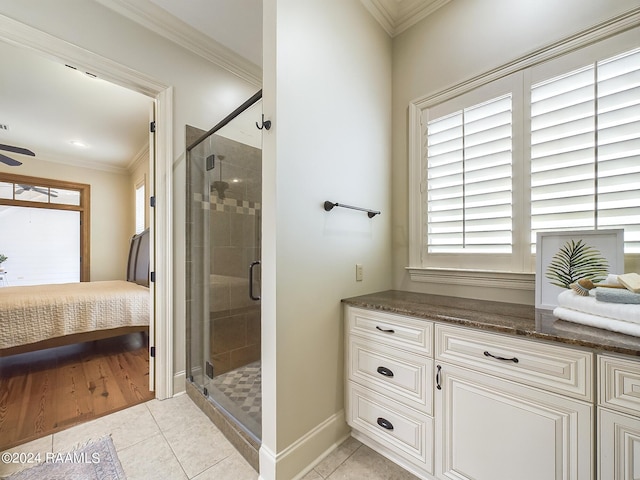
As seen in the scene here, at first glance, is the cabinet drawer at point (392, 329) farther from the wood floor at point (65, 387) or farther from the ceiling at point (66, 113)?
the ceiling at point (66, 113)

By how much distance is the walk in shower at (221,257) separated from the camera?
7.22 feet

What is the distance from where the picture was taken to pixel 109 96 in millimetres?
3129

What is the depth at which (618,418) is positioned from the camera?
2.85 ft

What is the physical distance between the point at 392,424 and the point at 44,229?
6.34m

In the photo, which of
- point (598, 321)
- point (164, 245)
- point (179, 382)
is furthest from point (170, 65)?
point (598, 321)

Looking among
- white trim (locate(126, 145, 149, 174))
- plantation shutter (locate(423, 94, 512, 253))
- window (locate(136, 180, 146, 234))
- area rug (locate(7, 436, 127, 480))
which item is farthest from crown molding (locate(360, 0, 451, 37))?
window (locate(136, 180, 146, 234))

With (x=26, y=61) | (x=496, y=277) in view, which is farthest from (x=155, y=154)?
(x=496, y=277)

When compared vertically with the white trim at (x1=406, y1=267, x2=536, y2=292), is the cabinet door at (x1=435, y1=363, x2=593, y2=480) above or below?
below

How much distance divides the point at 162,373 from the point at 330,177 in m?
2.01

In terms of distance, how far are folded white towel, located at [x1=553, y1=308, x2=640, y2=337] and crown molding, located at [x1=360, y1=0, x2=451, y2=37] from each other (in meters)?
2.07

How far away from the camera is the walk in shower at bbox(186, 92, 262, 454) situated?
2.20m

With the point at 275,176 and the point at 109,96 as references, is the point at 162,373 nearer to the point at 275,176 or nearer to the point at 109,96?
the point at 275,176

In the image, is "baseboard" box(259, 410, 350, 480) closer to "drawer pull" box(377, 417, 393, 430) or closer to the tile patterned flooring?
the tile patterned flooring

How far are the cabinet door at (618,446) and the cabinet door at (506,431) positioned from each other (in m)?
0.03
